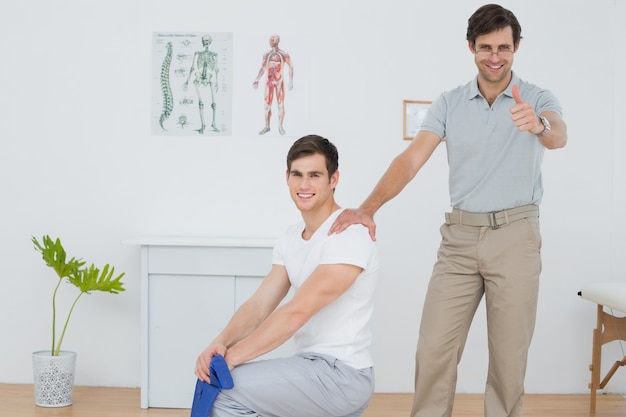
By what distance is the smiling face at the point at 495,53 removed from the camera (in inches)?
95.3

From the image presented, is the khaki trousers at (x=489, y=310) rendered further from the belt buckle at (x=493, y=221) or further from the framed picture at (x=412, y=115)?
the framed picture at (x=412, y=115)

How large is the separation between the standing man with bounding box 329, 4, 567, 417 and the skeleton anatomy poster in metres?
1.63

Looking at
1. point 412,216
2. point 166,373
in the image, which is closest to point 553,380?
point 412,216

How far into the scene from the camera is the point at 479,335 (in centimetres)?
405

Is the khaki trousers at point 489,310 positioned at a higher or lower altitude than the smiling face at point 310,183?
lower

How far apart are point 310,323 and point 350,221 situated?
27 cm

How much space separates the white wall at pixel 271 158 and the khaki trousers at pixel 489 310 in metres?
1.47

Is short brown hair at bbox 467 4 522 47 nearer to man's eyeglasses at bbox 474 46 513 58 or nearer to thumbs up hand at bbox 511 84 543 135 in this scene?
man's eyeglasses at bbox 474 46 513 58

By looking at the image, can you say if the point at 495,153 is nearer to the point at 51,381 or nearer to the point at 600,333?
the point at 600,333

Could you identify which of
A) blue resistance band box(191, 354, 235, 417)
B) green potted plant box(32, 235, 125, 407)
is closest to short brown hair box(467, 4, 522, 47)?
blue resistance band box(191, 354, 235, 417)

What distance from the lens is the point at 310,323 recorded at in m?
2.06

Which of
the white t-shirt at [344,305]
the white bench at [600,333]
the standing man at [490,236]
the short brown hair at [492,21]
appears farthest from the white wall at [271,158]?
the white t-shirt at [344,305]

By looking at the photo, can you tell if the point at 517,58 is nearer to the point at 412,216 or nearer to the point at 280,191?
the point at 412,216

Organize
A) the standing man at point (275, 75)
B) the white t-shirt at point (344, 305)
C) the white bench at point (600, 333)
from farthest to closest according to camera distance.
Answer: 1. the standing man at point (275, 75)
2. the white bench at point (600, 333)
3. the white t-shirt at point (344, 305)
